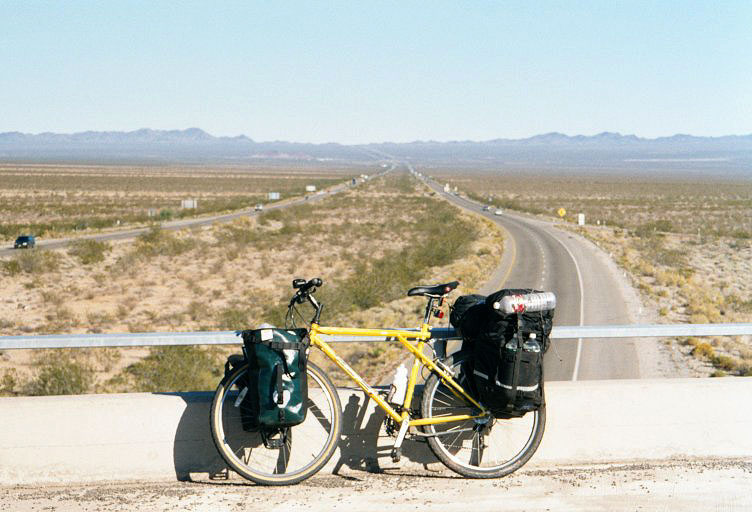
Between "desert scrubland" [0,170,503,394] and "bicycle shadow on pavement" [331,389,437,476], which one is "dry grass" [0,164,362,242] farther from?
"bicycle shadow on pavement" [331,389,437,476]

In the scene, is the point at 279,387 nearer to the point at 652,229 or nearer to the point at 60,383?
the point at 60,383

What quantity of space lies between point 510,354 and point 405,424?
0.95m

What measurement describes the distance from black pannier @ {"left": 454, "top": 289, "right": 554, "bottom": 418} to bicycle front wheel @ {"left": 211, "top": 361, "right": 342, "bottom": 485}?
1.09 meters

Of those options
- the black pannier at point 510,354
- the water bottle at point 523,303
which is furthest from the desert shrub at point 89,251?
the water bottle at point 523,303

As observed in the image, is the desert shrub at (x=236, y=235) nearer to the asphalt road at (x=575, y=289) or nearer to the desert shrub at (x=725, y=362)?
the asphalt road at (x=575, y=289)

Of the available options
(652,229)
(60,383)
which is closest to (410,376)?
(60,383)

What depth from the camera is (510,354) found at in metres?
5.69

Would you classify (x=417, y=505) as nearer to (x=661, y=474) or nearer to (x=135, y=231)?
(x=661, y=474)

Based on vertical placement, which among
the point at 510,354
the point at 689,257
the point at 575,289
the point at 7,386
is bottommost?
the point at 689,257

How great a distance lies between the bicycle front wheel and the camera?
595 centimetres

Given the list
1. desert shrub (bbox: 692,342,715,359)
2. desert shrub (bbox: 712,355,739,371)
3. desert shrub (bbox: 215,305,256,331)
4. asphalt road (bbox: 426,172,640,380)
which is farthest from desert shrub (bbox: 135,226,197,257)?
desert shrub (bbox: 712,355,739,371)

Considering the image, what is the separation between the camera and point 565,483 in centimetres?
617

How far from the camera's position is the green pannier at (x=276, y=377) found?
5719 millimetres

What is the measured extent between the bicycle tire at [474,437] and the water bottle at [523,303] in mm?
647
